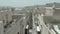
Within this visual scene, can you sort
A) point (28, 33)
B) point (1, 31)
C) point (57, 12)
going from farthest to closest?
point (57, 12)
point (28, 33)
point (1, 31)

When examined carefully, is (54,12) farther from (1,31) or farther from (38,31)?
(1,31)

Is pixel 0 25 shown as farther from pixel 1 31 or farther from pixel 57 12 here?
pixel 57 12

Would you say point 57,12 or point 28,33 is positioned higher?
point 57,12

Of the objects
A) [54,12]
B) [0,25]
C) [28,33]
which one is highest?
[0,25]

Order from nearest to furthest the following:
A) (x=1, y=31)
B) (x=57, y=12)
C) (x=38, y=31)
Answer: (x=1, y=31)
(x=38, y=31)
(x=57, y=12)

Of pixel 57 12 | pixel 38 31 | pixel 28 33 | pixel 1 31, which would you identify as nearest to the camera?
pixel 1 31

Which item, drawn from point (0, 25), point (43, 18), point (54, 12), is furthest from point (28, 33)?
point (0, 25)

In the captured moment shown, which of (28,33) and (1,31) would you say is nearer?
(1,31)

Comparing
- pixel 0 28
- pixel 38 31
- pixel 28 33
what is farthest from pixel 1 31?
pixel 28 33

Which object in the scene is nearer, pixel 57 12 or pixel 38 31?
pixel 38 31
